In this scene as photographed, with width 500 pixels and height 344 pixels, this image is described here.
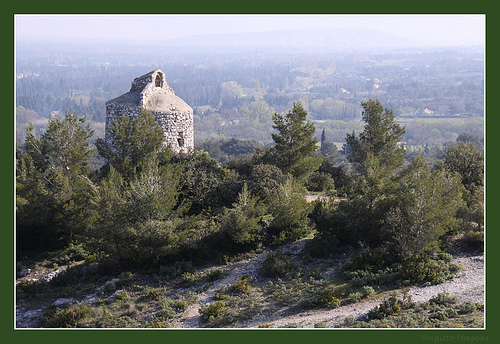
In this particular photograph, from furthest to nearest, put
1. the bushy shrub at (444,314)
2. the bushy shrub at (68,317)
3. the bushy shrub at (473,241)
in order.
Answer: the bushy shrub at (473,241)
the bushy shrub at (68,317)
the bushy shrub at (444,314)

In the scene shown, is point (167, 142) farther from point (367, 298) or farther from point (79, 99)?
point (79, 99)

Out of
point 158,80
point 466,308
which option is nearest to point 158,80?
point 158,80

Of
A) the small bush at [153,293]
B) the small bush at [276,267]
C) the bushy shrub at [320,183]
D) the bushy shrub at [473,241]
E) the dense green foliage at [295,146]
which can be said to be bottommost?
the small bush at [153,293]

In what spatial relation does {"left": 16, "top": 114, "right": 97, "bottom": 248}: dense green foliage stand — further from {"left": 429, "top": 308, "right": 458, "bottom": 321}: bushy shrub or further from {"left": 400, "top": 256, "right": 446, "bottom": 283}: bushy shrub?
{"left": 429, "top": 308, "right": 458, "bottom": 321}: bushy shrub

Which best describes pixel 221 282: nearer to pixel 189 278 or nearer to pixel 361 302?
pixel 189 278

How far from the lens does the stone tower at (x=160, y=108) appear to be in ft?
90.5

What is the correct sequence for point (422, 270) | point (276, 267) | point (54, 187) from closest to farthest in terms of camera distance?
1. point (422, 270)
2. point (276, 267)
3. point (54, 187)

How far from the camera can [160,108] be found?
28.0 meters

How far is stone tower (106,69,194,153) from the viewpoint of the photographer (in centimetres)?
2758

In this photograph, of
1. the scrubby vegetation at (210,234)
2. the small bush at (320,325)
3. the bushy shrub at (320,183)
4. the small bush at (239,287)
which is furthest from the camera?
the bushy shrub at (320,183)

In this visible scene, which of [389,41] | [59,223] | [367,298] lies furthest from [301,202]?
[389,41]

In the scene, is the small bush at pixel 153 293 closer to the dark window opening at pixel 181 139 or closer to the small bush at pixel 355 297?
the small bush at pixel 355 297

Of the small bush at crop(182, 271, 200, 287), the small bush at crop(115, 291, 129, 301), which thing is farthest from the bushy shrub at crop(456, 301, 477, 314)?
the small bush at crop(115, 291, 129, 301)

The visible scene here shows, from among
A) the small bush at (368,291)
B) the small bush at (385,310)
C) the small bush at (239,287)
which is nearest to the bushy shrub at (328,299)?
the small bush at (368,291)
